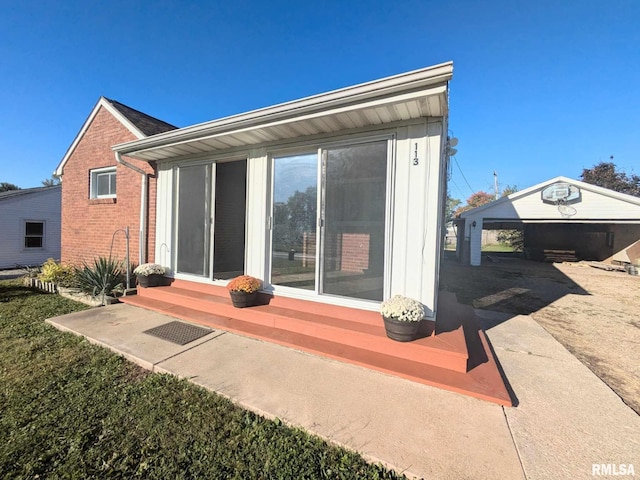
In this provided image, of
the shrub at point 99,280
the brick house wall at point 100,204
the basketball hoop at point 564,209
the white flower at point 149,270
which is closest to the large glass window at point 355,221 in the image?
the white flower at point 149,270

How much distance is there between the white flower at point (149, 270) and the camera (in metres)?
5.60

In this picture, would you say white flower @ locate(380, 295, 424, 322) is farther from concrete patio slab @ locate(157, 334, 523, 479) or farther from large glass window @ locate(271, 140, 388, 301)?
concrete patio slab @ locate(157, 334, 523, 479)

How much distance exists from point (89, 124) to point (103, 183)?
6.10 ft

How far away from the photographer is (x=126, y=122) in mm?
7090

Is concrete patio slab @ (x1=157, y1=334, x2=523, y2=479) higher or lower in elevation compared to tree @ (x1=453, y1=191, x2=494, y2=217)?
lower

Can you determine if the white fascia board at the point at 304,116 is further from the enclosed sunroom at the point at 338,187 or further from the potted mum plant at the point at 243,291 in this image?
the potted mum plant at the point at 243,291

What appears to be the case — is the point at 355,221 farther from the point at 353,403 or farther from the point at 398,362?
the point at 353,403

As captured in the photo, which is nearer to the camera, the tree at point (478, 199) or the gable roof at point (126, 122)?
the gable roof at point (126, 122)

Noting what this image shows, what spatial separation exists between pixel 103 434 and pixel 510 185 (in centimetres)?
5030

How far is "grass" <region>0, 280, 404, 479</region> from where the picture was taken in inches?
70.8

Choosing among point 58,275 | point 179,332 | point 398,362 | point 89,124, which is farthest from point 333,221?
point 89,124

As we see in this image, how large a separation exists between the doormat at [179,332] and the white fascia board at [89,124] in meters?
5.08

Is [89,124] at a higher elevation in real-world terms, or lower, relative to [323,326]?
higher

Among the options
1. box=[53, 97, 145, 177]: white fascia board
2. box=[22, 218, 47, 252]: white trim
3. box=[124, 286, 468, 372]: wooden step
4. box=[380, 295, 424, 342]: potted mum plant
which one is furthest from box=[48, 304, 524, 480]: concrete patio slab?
box=[22, 218, 47, 252]: white trim
